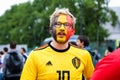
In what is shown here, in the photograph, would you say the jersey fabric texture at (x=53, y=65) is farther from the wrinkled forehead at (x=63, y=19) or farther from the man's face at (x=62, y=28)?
the wrinkled forehead at (x=63, y=19)

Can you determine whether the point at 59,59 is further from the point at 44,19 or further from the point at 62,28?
the point at 44,19

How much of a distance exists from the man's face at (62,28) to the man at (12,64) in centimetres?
632

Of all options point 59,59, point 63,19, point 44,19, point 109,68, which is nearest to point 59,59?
point 59,59

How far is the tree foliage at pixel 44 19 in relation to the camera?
185 feet

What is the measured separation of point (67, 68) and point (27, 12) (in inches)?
2993

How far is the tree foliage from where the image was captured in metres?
56.4

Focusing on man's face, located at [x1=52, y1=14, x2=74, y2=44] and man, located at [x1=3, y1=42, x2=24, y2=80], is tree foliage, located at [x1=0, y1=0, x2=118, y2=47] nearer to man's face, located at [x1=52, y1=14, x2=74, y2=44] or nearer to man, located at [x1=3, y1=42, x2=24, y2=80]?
man, located at [x1=3, y1=42, x2=24, y2=80]

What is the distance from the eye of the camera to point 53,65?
520 cm

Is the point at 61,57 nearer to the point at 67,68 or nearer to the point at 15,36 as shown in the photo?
the point at 67,68

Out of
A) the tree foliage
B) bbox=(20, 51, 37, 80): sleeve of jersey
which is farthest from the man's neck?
the tree foliage

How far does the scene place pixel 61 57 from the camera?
5273 millimetres

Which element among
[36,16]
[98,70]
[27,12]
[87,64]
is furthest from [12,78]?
[27,12]

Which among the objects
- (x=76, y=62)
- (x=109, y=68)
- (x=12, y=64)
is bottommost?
(x=12, y=64)

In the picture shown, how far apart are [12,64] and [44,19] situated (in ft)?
182
